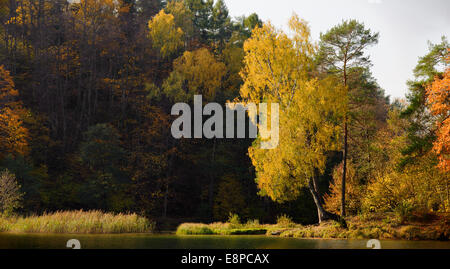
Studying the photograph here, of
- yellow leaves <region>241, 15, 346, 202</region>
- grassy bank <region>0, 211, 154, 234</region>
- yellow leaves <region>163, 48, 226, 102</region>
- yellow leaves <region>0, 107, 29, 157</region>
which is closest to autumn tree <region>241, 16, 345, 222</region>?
yellow leaves <region>241, 15, 346, 202</region>

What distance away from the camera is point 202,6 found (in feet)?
146

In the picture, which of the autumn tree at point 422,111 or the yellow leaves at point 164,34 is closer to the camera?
the autumn tree at point 422,111

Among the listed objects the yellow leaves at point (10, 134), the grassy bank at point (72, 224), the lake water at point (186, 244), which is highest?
the yellow leaves at point (10, 134)

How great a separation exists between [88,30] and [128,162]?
12.1m

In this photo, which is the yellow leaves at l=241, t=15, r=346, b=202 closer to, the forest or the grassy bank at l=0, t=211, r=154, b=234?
the forest

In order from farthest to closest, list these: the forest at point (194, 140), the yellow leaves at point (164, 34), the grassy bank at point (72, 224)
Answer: the yellow leaves at point (164, 34)
the forest at point (194, 140)
the grassy bank at point (72, 224)

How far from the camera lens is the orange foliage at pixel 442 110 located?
14555 mm

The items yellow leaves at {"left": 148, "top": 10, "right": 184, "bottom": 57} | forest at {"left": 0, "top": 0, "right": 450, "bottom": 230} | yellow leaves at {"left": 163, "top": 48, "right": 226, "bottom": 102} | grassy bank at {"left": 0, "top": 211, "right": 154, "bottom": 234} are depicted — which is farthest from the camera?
yellow leaves at {"left": 148, "top": 10, "right": 184, "bottom": 57}

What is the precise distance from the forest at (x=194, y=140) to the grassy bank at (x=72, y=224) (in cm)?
107

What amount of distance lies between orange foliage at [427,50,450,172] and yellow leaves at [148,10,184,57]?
75.9 feet

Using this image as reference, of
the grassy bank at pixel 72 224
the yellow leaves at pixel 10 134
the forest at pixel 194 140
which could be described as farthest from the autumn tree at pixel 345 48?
the yellow leaves at pixel 10 134

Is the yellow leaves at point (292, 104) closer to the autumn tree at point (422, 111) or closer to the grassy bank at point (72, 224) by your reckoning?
the autumn tree at point (422, 111)

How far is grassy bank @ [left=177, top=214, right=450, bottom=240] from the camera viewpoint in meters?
14.2

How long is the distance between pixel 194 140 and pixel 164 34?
32.2ft
